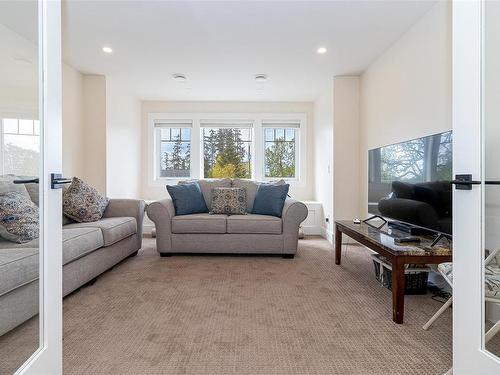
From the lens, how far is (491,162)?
46.7 inches

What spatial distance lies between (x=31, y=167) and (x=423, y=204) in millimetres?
2455

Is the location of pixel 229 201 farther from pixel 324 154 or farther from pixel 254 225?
pixel 324 154

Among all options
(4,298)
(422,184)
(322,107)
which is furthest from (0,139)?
(322,107)

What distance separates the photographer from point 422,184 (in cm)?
230

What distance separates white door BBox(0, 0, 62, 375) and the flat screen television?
2090 mm

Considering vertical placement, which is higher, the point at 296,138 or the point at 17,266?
the point at 296,138

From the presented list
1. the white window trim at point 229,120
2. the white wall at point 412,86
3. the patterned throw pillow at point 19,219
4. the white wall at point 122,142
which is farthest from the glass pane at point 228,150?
the patterned throw pillow at point 19,219

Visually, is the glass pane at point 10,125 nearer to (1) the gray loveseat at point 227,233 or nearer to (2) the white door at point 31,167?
(2) the white door at point 31,167

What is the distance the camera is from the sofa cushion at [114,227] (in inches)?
110

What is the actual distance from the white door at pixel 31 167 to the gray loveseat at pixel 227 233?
7.53ft

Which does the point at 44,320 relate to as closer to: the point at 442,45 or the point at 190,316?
the point at 190,316

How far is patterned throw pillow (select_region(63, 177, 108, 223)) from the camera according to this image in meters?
3.01

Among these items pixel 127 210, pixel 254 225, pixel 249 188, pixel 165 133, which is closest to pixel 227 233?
pixel 254 225

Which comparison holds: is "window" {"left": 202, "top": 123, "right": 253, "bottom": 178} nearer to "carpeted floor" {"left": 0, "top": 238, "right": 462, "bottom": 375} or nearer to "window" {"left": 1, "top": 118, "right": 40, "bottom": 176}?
"carpeted floor" {"left": 0, "top": 238, "right": 462, "bottom": 375}
